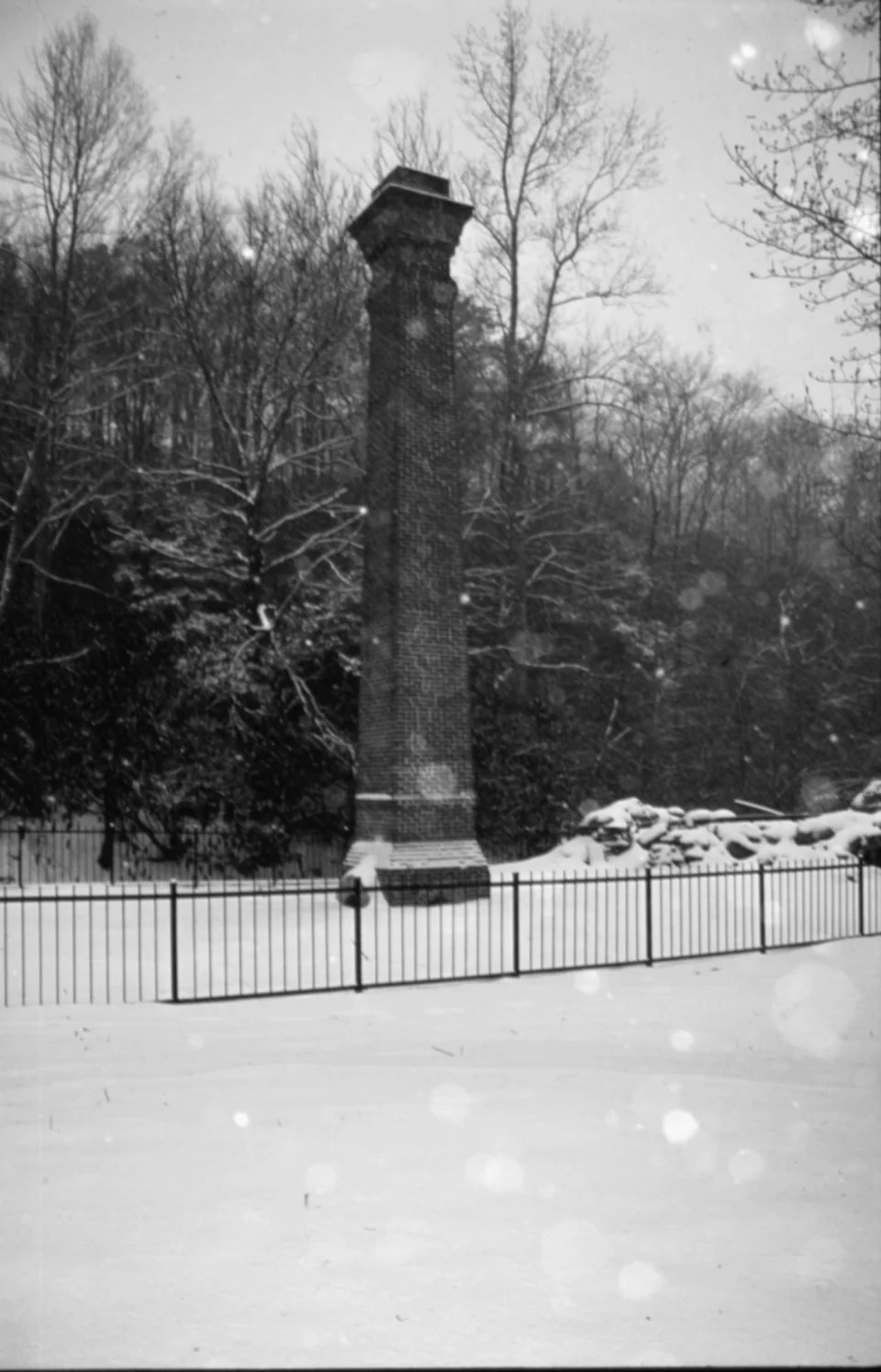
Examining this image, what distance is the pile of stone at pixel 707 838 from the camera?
2194 centimetres

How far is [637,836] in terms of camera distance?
22.9 meters

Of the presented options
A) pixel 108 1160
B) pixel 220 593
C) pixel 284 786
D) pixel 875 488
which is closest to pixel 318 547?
pixel 220 593

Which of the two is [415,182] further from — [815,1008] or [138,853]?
[815,1008]

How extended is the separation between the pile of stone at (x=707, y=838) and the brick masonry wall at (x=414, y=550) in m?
4.89

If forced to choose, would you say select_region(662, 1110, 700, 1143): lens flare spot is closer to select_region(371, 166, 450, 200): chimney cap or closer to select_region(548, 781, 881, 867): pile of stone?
select_region(548, 781, 881, 867): pile of stone

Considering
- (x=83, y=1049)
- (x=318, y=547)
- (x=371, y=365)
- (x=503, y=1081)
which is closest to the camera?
(x=503, y=1081)

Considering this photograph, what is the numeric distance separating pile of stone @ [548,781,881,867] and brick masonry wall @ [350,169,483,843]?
4.89 meters

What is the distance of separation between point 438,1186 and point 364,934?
30.9 feet

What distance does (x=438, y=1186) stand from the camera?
6.52 meters

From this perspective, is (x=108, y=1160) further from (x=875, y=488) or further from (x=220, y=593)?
(x=875, y=488)

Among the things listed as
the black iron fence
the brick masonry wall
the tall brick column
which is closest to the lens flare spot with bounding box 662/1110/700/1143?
the black iron fence

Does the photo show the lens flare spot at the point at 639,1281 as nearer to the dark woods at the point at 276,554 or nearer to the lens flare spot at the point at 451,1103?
the lens flare spot at the point at 451,1103

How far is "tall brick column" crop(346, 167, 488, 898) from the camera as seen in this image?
18125 millimetres

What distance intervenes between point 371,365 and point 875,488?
21.6m
